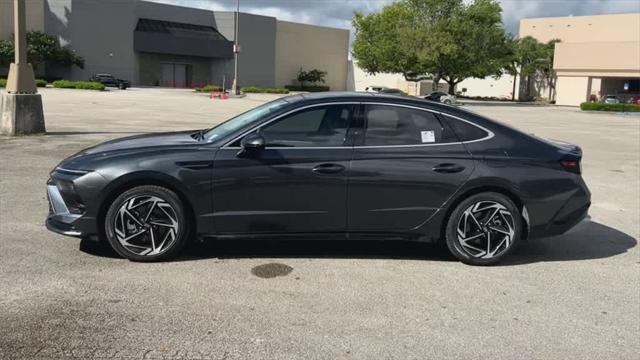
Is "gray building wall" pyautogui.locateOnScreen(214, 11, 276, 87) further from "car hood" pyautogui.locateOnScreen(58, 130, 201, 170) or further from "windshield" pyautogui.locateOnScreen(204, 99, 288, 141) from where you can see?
"car hood" pyautogui.locateOnScreen(58, 130, 201, 170)

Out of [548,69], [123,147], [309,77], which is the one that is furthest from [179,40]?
[123,147]

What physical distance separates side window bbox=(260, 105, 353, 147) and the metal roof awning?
6642cm

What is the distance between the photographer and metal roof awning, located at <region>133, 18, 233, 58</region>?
2675 inches

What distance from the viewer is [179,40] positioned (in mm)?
69938

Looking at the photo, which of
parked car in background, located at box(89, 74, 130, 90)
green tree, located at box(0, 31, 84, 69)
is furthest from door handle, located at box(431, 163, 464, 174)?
green tree, located at box(0, 31, 84, 69)

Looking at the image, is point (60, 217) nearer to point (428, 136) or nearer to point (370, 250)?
point (370, 250)

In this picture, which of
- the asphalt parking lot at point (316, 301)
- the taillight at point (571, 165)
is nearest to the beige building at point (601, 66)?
the asphalt parking lot at point (316, 301)

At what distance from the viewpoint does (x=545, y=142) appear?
5.90 metres

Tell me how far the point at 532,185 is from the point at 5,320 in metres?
4.38

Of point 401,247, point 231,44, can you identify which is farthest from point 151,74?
point 401,247

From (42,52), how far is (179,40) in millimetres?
15296

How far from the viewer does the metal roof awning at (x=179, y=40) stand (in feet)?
223

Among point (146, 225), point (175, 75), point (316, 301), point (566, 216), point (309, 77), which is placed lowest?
point (316, 301)

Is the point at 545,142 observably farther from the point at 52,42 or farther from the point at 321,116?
the point at 52,42
